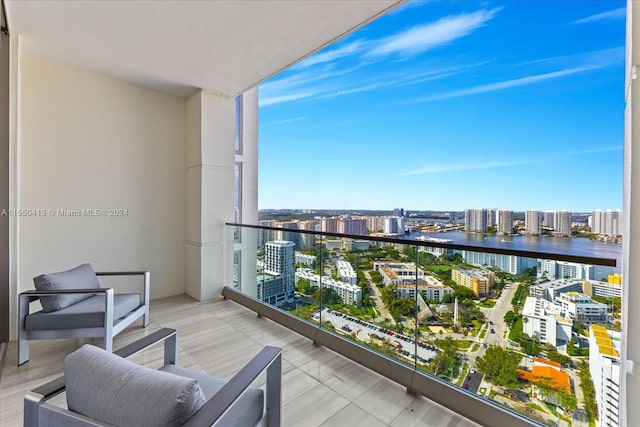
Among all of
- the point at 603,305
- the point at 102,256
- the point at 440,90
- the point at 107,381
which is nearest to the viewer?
the point at 107,381

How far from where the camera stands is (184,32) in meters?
2.74

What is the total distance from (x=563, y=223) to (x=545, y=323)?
0.93 meters

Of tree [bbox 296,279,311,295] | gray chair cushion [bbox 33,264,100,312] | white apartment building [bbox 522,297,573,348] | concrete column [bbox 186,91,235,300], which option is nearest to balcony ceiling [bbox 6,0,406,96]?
concrete column [bbox 186,91,235,300]

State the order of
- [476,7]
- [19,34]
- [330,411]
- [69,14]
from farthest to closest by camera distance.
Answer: [476,7]
[19,34]
[69,14]
[330,411]

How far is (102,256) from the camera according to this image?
3.73 m

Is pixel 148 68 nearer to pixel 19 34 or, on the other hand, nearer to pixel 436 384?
Answer: pixel 19 34

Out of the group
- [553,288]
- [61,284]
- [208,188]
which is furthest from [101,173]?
[553,288]

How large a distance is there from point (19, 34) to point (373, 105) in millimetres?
8407

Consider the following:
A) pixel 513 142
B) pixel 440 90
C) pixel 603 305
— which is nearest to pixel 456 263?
pixel 603 305

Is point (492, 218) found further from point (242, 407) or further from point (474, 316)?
point (242, 407)

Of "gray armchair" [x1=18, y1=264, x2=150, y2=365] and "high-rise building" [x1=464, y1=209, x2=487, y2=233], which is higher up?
"high-rise building" [x1=464, y1=209, x2=487, y2=233]

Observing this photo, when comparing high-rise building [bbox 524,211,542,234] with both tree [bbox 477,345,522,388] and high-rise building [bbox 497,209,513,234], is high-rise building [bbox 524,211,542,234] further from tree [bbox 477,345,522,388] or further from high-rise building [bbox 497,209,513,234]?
tree [bbox 477,345,522,388]

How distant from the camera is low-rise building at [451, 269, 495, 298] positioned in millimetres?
1805

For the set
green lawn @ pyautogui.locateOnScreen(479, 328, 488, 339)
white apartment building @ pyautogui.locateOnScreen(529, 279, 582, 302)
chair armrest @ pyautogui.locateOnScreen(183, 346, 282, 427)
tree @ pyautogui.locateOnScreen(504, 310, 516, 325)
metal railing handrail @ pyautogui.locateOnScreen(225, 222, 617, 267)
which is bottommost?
green lawn @ pyautogui.locateOnScreen(479, 328, 488, 339)
